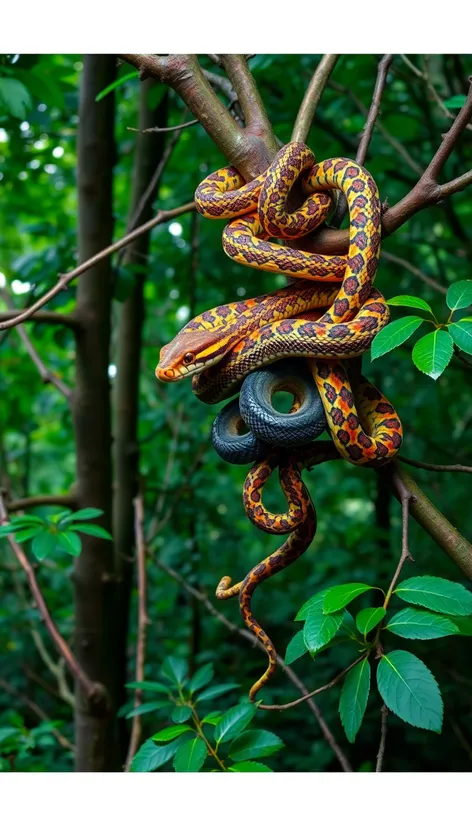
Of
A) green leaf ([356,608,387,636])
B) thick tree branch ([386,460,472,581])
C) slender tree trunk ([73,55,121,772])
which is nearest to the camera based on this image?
green leaf ([356,608,387,636])

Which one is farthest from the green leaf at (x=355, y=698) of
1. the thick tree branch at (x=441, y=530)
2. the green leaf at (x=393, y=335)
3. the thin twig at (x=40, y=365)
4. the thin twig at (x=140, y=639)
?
the thin twig at (x=40, y=365)

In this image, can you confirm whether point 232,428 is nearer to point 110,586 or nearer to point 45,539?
point 45,539

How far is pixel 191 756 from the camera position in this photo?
4.28 ft

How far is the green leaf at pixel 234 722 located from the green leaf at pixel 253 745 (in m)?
0.02

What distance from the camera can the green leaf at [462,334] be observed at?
1136 mm

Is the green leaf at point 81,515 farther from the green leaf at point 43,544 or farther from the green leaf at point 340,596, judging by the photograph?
the green leaf at point 340,596

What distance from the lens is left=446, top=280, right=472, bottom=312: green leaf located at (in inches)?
48.4

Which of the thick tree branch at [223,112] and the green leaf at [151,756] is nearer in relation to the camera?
the green leaf at [151,756]

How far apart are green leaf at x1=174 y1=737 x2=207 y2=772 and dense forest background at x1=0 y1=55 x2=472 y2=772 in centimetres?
56

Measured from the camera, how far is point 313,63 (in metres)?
2.95

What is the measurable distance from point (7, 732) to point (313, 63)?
8.68 feet

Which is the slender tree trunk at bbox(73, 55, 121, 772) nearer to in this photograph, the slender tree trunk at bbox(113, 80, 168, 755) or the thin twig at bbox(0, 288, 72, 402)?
the thin twig at bbox(0, 288, 72, 402)

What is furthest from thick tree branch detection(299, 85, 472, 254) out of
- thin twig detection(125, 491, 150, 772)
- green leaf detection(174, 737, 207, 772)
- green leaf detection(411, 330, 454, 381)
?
thin twig detection(125, 491, 150, 772)

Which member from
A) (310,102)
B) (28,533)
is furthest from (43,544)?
(310,102)
